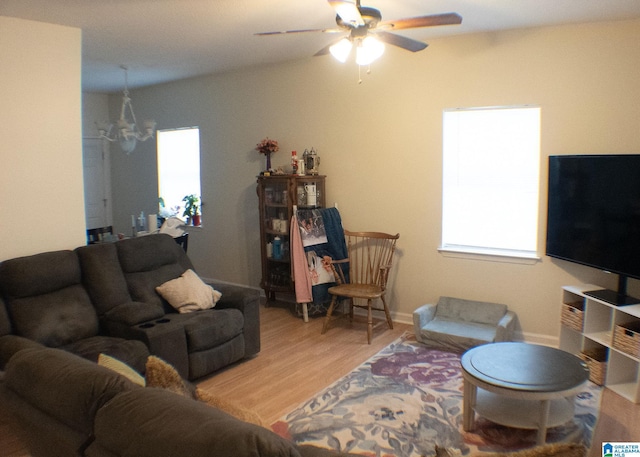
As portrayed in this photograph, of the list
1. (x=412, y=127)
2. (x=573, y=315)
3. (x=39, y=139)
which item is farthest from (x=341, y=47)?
(x=573, y=315)

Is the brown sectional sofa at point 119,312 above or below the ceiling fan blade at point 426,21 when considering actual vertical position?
below

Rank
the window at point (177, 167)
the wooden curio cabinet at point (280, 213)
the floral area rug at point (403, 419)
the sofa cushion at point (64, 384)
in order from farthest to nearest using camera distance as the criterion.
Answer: the window at point (177, 167) < the wooden curio cabinet at point (280, 213) < the floral area rug at point (403, 419) < the sofa cushion at point (64, 384)

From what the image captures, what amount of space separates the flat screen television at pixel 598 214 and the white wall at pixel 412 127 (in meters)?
0.18

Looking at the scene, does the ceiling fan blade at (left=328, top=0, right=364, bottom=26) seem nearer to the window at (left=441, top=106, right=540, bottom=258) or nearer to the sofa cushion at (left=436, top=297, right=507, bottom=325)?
the window at (left=441, top=106, right=540, bottom=258)

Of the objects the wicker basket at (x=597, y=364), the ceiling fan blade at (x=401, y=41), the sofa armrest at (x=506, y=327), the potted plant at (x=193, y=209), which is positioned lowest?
the wicker basket at (x=597, y=364)

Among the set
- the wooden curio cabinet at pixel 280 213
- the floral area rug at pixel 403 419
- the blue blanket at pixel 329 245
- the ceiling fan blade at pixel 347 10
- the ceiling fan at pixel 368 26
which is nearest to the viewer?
the ceiling fan blade at pixel 347 10

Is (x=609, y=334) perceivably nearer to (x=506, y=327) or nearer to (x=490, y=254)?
(x=506, y=327)

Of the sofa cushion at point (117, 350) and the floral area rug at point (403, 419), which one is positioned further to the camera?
the sofa cushion at point (117, 350)

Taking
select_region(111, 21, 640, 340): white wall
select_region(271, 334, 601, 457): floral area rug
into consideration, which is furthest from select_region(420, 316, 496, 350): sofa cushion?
select_region(111, 21, 640, 340): white wall

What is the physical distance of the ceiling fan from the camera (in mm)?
2723

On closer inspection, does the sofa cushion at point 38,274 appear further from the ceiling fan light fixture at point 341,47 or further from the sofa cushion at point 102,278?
the ceiling fan light fixture at point 341,47

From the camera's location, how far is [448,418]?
3172mm

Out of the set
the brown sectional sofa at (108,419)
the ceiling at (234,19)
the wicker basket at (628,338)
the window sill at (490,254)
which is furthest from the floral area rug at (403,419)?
the ceiling at (234,19)

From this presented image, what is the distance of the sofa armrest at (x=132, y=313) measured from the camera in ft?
11.7
